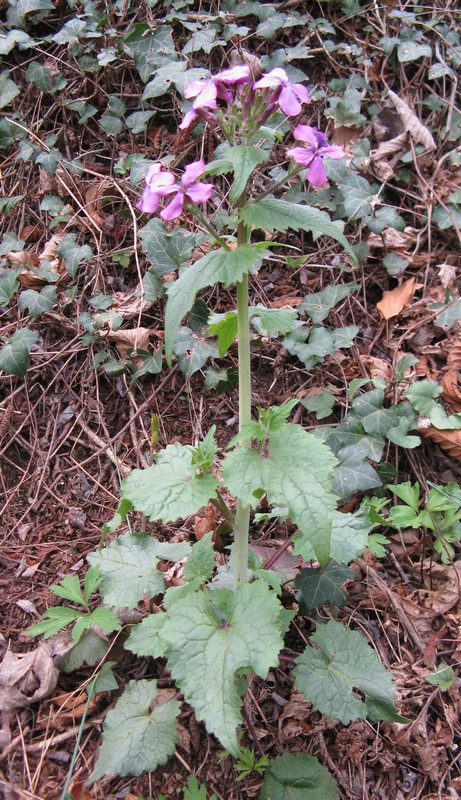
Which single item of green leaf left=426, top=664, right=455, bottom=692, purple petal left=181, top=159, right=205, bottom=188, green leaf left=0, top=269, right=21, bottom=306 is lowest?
green leaf left=426, top=664, right=455, bottom=692

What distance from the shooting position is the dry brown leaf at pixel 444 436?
2701 millimetres

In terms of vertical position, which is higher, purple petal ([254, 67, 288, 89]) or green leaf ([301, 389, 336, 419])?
purple petal ([254, 67, 288, 89])

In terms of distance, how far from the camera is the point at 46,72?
3.77 m

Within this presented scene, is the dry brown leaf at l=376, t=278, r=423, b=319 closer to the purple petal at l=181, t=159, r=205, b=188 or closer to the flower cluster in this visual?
the flower cluster

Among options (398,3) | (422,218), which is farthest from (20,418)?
(398,3)

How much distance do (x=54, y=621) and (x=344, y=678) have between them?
1.02 meters

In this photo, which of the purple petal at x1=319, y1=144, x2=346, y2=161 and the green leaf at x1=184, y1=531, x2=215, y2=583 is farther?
the green leaf at x1=184, y1=531, x2=215, y2=583

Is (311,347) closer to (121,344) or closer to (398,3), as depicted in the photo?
(121,344)

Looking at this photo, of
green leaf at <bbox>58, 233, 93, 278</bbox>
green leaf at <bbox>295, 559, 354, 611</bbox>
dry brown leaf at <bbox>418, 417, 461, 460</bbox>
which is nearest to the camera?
green leaf at <bbox>295, 559, 354, 611</bbox>

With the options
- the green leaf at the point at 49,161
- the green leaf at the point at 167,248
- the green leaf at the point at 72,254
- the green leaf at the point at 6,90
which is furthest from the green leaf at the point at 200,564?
the green leaf at the point at 6,90

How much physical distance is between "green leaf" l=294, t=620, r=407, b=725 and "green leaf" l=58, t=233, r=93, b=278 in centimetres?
240

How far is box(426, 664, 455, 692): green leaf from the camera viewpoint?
204cm

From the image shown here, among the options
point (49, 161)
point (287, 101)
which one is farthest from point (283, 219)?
point (49, 161)

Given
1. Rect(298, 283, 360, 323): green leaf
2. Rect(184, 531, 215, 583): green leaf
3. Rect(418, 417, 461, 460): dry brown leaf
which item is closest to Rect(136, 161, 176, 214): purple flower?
Rect(184, 531, 215, 583): green leaf
